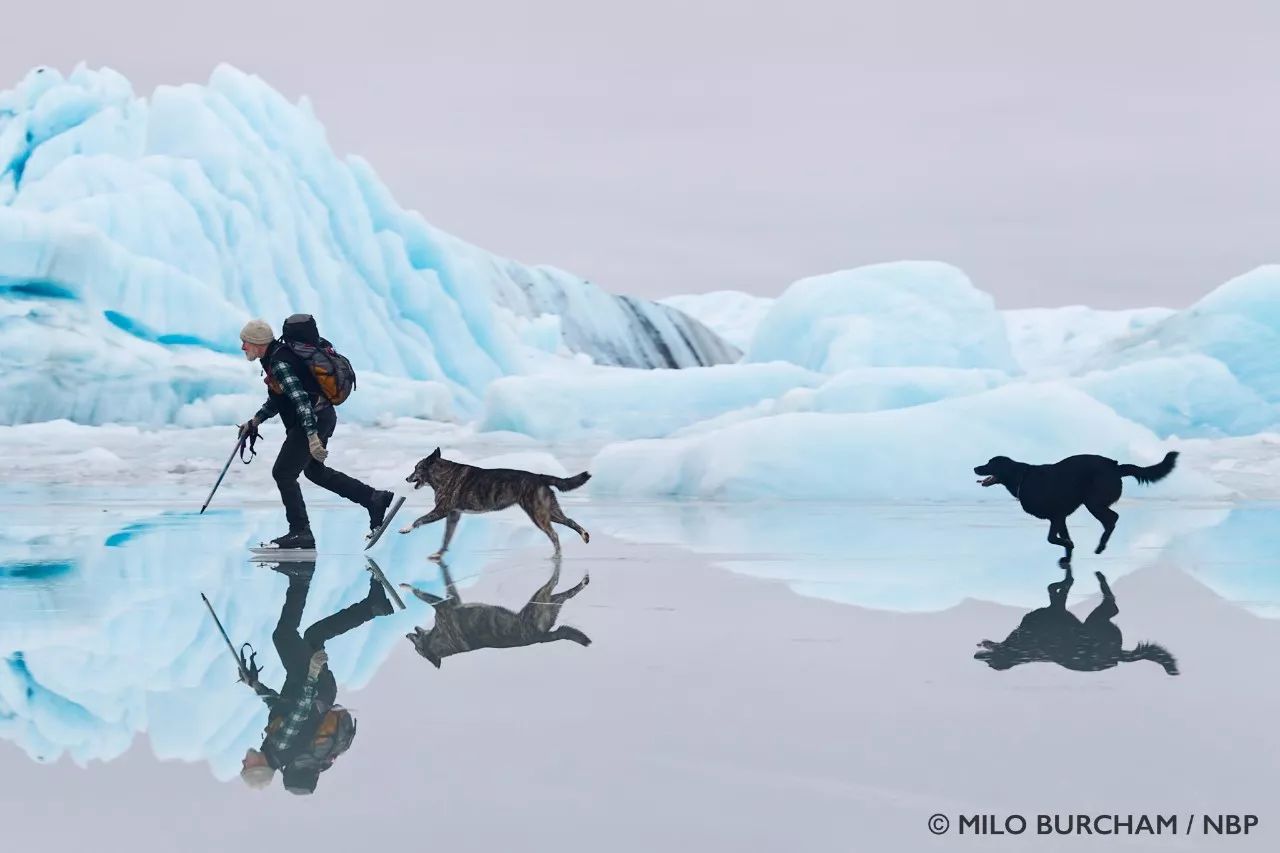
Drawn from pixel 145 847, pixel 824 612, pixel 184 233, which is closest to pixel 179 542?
pixel 824 612

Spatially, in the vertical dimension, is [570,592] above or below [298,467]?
below

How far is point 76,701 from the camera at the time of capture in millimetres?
3076

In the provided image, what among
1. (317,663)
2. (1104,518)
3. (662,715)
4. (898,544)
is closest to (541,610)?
(317,663)

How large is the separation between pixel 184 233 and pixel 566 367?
37.3 ft

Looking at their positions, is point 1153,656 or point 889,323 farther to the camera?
point 889,323

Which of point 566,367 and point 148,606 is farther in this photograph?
point 566,367

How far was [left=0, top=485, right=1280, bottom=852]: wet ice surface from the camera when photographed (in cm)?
220

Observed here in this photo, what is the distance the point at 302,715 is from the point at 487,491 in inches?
140

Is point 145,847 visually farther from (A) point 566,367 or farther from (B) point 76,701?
(A) point 566,367

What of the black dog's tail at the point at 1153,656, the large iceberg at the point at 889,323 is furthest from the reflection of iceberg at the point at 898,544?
the large iceberg at the point at 889,323

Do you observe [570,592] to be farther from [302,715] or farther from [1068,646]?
[302,715]

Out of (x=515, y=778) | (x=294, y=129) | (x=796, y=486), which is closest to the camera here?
(x=515, y=778)

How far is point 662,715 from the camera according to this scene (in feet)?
9.59

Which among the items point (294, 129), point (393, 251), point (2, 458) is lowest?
point (2, 458)
